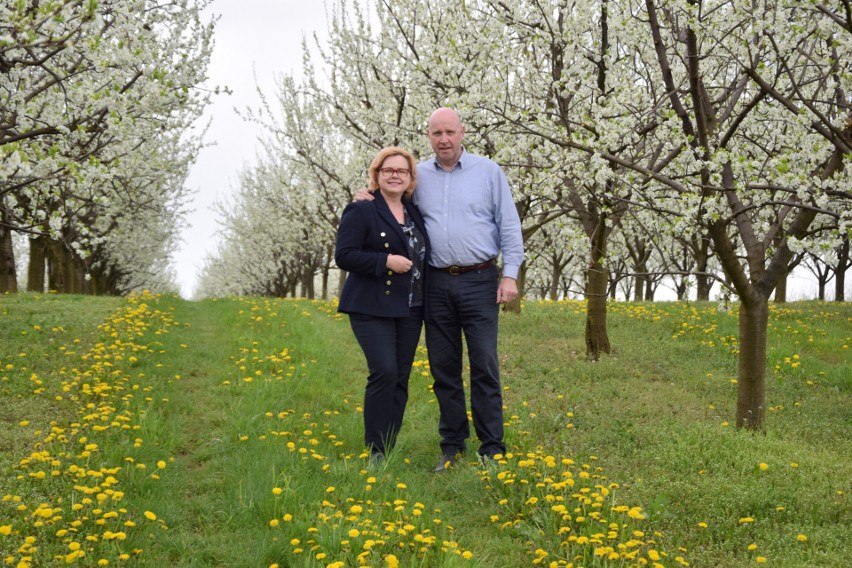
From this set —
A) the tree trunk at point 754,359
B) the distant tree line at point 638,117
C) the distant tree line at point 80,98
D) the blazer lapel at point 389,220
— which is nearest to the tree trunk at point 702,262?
the distant tree line at point 638,117

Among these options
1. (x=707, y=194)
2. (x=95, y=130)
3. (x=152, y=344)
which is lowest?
(x=152, y=344)

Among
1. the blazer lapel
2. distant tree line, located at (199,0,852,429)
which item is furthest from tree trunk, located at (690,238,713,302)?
the blazer lapel

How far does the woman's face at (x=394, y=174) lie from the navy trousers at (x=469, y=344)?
0.68m

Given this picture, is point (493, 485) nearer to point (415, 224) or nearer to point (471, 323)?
point (471, 323)

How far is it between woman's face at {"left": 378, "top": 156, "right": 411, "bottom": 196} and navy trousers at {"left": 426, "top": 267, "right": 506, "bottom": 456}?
678mm

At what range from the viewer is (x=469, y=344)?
213 inches

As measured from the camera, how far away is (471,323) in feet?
17.6

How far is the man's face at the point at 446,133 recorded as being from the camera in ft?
17.3

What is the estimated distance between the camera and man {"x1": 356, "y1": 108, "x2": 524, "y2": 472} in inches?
210

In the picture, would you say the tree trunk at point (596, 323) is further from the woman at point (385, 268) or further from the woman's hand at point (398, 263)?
the woman's hand at point (398, 263)

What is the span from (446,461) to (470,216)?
189cm

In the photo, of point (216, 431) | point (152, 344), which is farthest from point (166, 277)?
point (216, 431)

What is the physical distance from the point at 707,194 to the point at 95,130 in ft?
22.2

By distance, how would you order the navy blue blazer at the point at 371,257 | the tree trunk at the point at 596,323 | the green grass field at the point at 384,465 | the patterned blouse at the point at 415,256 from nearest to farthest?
the green grass field at the point at 384,465
the navy blue blazer at the point at 371,257
the patterned blouse at the point at 415,256
the tree trunk at the point at 596,323
